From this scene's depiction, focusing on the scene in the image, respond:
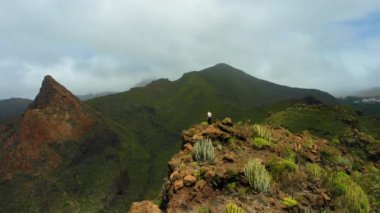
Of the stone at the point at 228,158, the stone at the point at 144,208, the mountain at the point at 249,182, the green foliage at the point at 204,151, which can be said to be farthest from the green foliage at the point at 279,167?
the stone at the point at 144,208

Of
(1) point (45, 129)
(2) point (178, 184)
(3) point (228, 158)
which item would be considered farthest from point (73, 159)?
(2) point (178, 184)

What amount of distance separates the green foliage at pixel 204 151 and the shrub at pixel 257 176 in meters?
2.06

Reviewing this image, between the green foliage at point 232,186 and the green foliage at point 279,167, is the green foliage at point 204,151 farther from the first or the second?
the green foliage at point 279,167

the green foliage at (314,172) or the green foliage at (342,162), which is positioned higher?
the green foliage at (314,172)

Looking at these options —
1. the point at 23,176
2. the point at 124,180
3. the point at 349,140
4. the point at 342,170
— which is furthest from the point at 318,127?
the point at 23,176

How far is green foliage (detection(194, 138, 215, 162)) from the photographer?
66.2 feet

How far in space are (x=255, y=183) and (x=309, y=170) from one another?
158 inches

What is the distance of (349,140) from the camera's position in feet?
165

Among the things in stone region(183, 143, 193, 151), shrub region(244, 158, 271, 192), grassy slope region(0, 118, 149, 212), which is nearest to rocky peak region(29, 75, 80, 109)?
grassy slope region(0, 118, 149, 212)

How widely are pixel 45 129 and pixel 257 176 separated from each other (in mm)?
174740

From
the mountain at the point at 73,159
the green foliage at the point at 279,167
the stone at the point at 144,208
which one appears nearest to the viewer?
the stone at the point at 144,208

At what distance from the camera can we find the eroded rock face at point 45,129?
172 m

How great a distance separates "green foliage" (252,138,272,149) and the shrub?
13.7 ft

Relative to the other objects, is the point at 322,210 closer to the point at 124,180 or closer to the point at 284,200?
the point at 284,200
